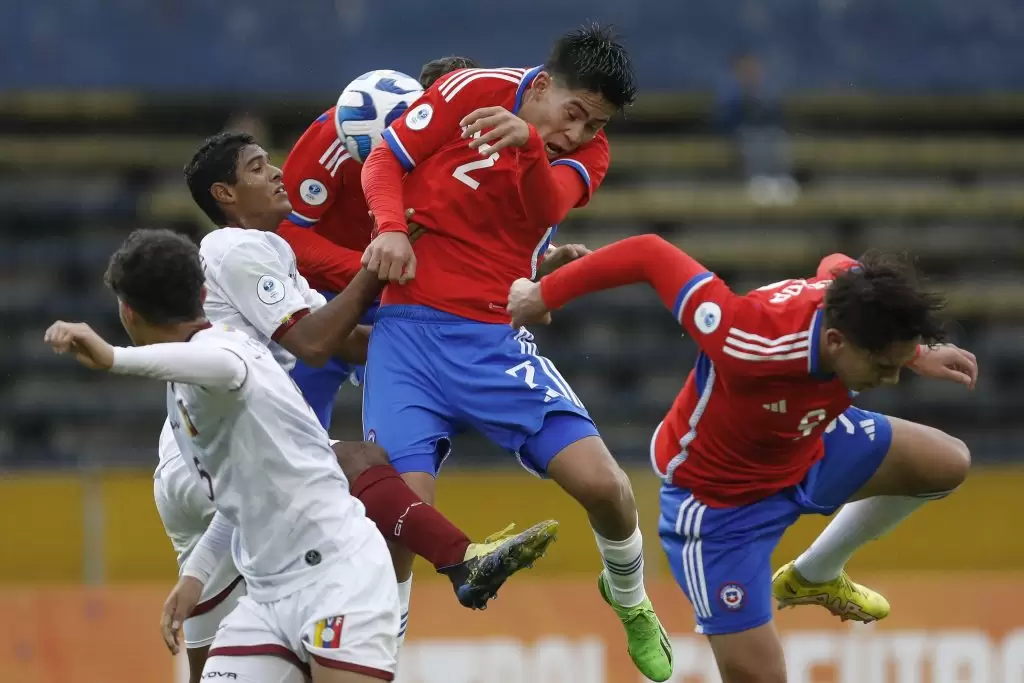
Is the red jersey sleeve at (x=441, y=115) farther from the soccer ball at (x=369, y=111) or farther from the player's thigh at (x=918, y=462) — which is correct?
the player's thigh at (x=918, y=462)

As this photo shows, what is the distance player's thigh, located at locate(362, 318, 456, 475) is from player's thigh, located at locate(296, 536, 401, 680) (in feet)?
2.37

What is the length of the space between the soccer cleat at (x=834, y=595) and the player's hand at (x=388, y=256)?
1.92 m

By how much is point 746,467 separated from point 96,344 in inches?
91.2

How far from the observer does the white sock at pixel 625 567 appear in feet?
17.5

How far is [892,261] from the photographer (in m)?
4.70

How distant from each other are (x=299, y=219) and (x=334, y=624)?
1.91 meters

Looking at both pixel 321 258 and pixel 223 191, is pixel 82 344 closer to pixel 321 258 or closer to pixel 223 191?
pixel 223 191

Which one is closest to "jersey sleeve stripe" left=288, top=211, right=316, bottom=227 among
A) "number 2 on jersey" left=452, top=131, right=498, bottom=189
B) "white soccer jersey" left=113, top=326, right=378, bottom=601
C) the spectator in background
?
"number 2 on jersey" left=452, top=131, right=498, bottom=189

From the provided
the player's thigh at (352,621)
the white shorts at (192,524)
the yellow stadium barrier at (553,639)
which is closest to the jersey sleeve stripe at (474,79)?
the white shorts at (192,524)

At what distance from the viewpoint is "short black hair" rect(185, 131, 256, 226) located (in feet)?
17.7

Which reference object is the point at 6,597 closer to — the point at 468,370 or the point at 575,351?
the point at 468,370

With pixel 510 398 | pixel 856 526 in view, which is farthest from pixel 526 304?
pixel 856 526

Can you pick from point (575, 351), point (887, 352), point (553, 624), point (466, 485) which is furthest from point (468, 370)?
point (575, 351)

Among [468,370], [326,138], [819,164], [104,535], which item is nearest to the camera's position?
[468,370]
